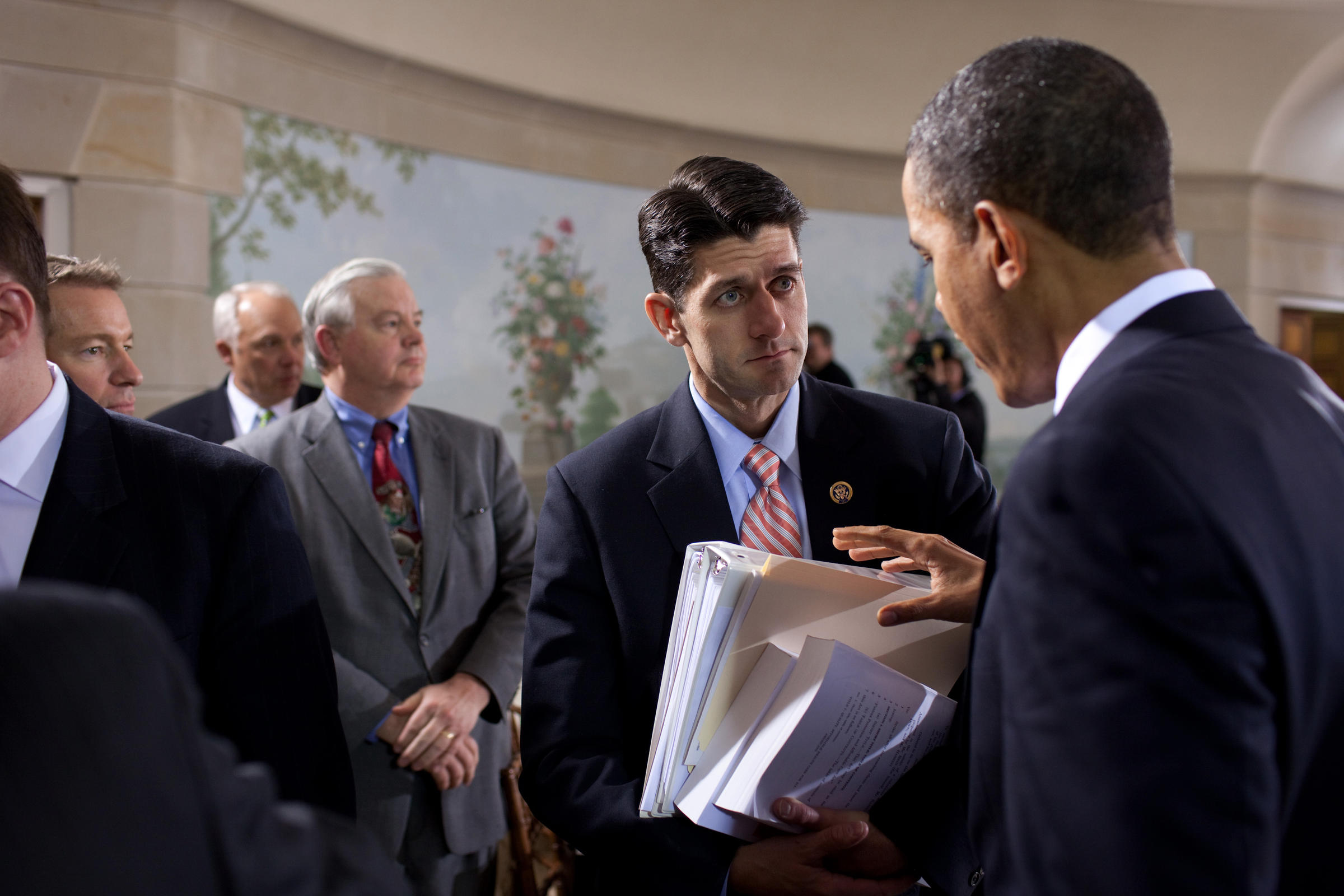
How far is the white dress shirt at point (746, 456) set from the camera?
5.51 feet

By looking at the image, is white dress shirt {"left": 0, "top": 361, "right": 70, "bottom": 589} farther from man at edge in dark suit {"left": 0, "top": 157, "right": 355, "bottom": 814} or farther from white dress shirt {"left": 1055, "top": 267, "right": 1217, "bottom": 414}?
white dress shirt {"left": 1055, "top": 267, "right": 1217, "bottom": 414}

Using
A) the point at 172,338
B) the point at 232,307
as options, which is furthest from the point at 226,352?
the point at 172,338

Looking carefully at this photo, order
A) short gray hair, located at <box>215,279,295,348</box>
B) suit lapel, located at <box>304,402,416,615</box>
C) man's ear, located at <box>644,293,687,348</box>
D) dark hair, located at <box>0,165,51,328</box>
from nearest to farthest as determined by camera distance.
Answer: dark hair, located at <box>0,165,51,328</box> → man's ear, located at <box>644,293,687,348</box> → suit lapel, located at <box>304,402,416,615</box> → short gray hair, located at <box>215,279,295,348</box>

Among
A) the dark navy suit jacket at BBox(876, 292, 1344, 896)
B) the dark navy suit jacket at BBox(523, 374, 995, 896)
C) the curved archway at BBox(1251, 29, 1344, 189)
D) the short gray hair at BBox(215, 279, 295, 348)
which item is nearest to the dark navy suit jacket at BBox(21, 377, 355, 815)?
the dark navy suit jacket at BBox(523, 374, 995, 896)

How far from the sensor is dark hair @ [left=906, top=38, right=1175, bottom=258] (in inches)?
38.4

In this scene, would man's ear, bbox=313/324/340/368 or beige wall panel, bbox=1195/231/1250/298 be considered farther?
beige wall panel, bbox=1195/231/1250/298

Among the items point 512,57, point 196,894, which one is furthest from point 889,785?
point 512,57

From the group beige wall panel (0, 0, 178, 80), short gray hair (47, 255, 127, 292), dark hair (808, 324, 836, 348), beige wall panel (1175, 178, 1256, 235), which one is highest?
beige wall panel (1175, 178, 1256, 235)

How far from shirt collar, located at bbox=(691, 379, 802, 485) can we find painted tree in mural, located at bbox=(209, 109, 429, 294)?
149 inches

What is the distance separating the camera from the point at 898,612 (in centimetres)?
126

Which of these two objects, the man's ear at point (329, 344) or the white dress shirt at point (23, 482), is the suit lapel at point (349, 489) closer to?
the man's ear at point (329, 344)

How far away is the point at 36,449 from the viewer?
1.28m

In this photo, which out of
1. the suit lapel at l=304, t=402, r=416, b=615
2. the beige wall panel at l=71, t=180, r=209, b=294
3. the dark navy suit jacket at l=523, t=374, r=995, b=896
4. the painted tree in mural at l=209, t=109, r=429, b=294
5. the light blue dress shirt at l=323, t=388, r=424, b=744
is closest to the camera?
the dark navy suit jacket at l=523, t=374, r=995, b=896

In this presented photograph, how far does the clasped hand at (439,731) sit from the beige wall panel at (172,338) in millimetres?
2689
